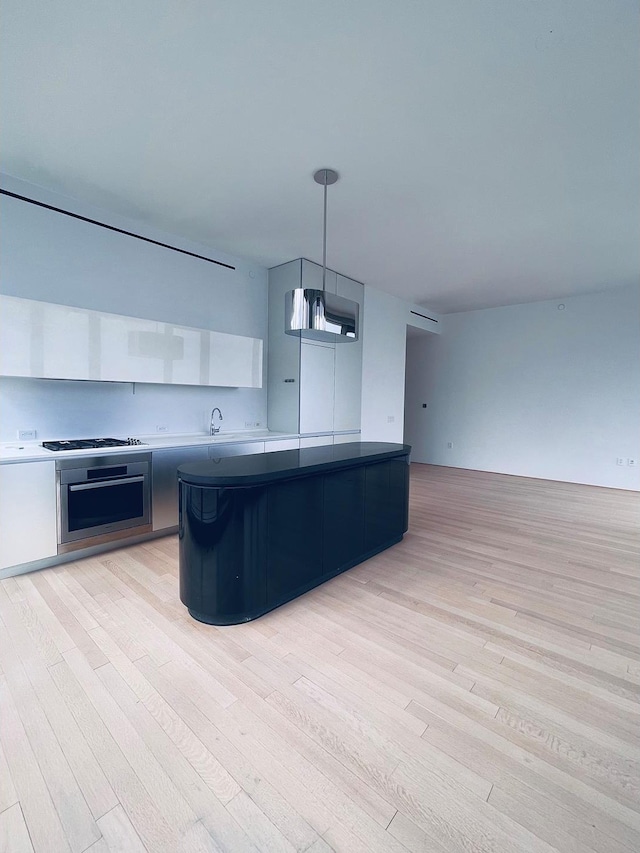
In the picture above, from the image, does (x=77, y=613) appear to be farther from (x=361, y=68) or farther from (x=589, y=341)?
(x=589, y=341)

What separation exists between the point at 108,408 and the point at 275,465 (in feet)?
7.21

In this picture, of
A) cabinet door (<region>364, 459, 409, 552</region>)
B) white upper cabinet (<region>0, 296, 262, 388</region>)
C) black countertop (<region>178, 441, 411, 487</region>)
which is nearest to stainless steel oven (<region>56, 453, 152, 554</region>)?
white upper cabinet (<region>0, 296, 262, 388</region>)

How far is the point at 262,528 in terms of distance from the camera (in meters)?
2.29

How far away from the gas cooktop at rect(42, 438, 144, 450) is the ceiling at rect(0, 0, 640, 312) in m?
2.19

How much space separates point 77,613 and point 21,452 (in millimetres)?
1351

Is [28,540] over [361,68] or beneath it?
beneath

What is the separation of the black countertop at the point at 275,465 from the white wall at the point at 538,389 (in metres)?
4.82

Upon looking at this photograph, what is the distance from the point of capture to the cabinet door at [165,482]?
3.52 m

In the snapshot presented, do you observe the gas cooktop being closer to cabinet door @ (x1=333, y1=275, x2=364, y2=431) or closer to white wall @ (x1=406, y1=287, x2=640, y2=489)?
cabinet door @ (x1=333, y1=275, x2=364, y2=431)

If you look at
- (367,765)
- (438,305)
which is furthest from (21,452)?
(438,305)

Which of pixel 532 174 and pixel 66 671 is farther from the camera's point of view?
pixel 532 174

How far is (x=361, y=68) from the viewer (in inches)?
81.1

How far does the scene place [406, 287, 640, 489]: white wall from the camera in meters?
6.13

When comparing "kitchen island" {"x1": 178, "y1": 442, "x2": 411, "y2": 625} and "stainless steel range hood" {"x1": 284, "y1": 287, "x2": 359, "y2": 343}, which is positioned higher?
"stainless steel range hood" {"x1": 284, "y1": 287, "x2": 359, "y2": 343}
